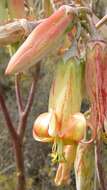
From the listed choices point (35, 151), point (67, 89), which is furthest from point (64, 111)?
point (35, 151)

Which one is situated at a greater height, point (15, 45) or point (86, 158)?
point (15, 45)

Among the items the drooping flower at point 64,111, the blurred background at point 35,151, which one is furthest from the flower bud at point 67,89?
the blurred background at point 35,151

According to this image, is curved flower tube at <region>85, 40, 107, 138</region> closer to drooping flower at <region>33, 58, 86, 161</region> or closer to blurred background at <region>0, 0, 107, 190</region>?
drooping flower at <region>33, 58, 86, 161</region>

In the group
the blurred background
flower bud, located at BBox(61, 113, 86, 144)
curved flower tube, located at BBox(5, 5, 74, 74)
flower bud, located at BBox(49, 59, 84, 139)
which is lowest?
the blurred background

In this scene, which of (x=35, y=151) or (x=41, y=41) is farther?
(x=35, y=151)

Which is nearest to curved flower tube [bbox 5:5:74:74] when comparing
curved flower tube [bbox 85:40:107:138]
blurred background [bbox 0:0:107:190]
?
curved flower tube [bbox 85:40:107:138]

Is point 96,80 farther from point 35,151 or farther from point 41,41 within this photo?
point 35,151

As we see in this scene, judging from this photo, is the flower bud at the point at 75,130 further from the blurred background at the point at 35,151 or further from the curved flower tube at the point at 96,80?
the blurred background at the point at 35,151

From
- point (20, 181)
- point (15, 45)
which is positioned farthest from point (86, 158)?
point (20, 181)

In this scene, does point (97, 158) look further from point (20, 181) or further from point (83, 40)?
point (20, 181)
